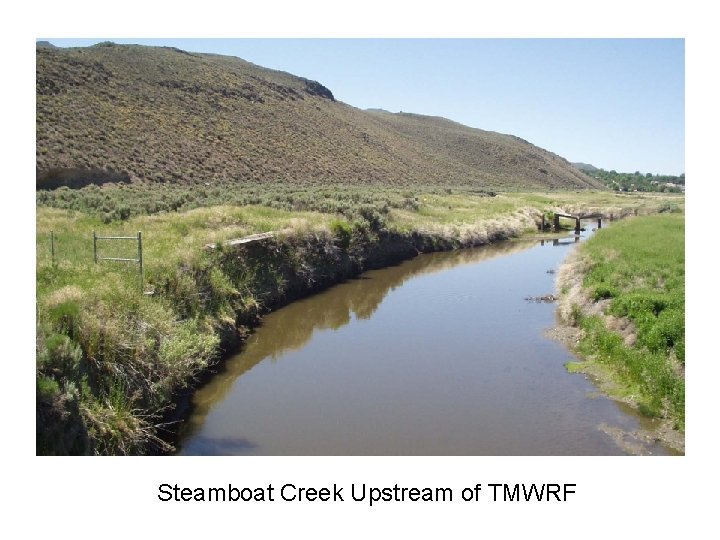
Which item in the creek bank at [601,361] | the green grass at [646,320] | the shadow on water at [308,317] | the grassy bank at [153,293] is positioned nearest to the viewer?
the grassy bank at [153,293]

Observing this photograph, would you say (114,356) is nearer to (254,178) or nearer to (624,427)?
(624,427)

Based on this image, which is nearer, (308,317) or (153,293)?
(153,293)

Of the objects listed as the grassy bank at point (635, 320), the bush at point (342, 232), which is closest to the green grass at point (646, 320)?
the grassy bank at point (635, 320)

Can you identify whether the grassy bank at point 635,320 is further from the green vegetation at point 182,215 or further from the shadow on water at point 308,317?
the shadow on water at point 308,317

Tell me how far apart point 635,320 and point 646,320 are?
1.52 feet

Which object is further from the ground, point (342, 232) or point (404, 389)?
point (342, 232)

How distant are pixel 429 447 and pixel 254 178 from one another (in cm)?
5073

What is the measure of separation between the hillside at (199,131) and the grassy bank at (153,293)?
15.5 m

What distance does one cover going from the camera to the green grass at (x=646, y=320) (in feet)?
39.4

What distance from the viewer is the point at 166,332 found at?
1306 centimetres

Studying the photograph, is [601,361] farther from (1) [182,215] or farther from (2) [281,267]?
(1) [182,215]

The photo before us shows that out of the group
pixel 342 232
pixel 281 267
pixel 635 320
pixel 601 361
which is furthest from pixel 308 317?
pixel 635 320

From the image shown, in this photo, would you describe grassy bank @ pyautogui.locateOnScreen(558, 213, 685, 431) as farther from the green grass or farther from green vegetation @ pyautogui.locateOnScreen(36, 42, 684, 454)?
green vegetation @ pyautogui.locateOnScreen(36, 42, 684, 454)

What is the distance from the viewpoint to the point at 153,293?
14375 millimetres
